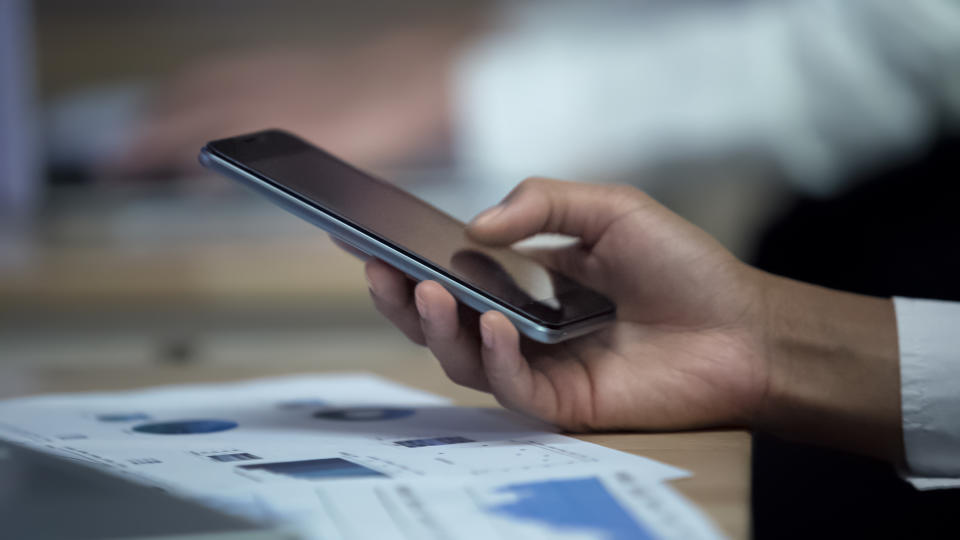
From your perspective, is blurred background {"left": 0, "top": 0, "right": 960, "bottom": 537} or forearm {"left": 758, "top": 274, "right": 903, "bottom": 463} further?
blurred background {"left": 0, "top": 0, "right": 960, "bottom": 537}

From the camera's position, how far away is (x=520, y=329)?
0.48 metres

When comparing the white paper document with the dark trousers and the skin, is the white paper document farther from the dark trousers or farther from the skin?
the dark trousers

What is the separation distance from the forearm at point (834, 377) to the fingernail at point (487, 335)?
7.7 inches

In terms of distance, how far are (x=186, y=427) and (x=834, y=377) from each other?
419 millimetres

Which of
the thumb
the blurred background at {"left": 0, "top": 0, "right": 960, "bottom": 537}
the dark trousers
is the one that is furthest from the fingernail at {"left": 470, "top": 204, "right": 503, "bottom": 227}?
the blurred background at {"left": 0, "top": 0, "right": 960, "bottom": 537}

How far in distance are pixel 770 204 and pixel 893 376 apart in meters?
1.15

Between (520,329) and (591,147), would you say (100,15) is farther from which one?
(520,329)

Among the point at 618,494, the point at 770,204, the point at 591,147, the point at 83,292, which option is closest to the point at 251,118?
the point at 83,292

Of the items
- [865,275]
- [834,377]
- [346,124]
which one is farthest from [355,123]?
[834,377]

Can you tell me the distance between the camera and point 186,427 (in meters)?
0.52

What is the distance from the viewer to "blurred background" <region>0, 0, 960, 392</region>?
1.50 m

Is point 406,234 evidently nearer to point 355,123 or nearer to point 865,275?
point 865,275

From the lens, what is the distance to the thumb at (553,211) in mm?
564

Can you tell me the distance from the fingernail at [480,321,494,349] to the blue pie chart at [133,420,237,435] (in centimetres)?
17
